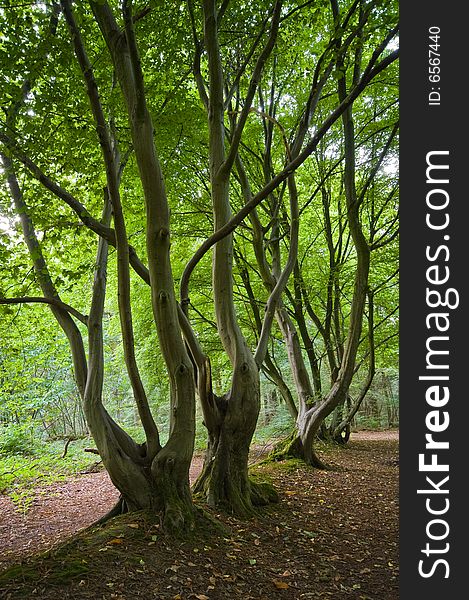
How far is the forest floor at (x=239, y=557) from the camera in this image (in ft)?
10.7

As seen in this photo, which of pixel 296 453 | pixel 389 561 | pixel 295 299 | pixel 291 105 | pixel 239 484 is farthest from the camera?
pixel 295 299

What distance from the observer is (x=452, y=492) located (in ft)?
8.34

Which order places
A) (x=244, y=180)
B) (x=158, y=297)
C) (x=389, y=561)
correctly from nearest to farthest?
(x=389, y=561) → (x=158, y=297) → (x=244, y=180)

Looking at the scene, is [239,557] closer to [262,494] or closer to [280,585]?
[280,585]

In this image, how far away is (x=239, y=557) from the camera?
3.97 metres

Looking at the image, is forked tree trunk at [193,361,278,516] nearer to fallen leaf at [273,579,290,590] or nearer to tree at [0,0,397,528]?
tree at [0,0,397,528]

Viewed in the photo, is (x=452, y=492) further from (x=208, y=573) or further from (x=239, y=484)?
(x=239, y=484)

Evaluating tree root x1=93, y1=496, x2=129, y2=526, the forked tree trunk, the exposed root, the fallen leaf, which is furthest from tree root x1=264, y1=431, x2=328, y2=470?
the fallen leaf

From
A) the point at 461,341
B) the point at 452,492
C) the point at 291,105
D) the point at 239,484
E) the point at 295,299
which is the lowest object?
the point at 239,484

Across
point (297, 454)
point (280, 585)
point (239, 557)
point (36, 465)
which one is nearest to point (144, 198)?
point (239, 557)

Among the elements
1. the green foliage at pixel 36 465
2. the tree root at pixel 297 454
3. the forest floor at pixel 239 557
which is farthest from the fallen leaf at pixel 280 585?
the green foliage at pixel 36 465

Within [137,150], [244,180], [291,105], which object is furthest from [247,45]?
[137,150]

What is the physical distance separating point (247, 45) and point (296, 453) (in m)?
6.92

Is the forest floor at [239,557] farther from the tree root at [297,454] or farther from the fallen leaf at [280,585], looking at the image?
the tree root at [297,454]
